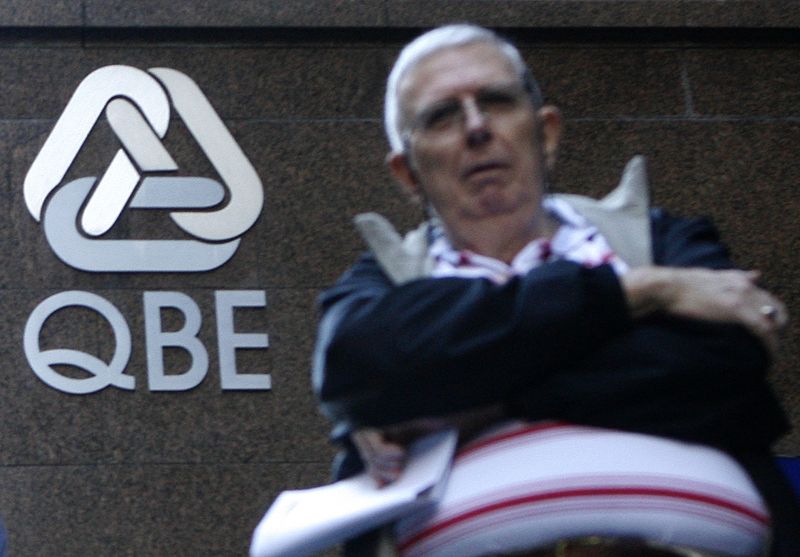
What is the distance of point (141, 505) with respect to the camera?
6617mm

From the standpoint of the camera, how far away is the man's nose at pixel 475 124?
2.89m

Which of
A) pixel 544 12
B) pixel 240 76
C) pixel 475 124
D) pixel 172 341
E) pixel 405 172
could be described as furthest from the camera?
pixel 544 12

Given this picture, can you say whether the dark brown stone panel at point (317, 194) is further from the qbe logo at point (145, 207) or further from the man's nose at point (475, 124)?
the man's nose at point (475, 124)

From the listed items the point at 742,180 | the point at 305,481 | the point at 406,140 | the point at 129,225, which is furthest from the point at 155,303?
the point at 406,140

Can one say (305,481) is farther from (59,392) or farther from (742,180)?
(742,180)

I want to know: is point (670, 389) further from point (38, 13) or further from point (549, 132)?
point (38, 13)

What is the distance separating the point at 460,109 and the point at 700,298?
503mm

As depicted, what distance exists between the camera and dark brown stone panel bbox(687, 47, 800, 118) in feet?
24.4

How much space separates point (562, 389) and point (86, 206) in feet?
15.5

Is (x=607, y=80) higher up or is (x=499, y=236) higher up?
(x=607, y=80)

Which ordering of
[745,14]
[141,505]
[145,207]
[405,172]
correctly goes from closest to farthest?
[405,172]
[141,505]
[145,207]
[745,14]

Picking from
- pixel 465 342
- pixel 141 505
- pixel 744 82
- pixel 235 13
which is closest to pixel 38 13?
pixel 235 13

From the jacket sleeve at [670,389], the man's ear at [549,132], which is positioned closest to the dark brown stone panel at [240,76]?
the man's ear at [549,132]

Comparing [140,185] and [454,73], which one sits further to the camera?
[140,185]
